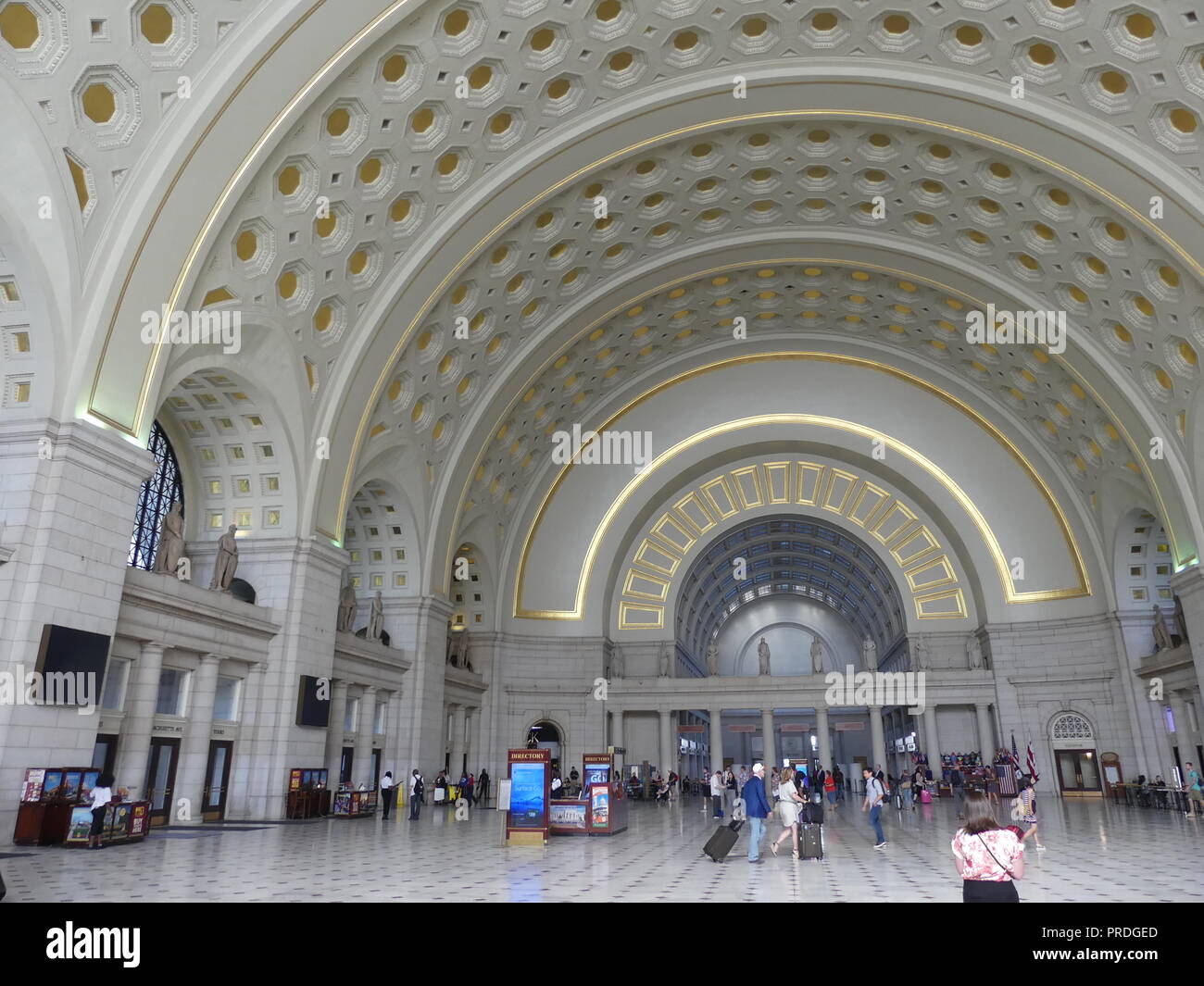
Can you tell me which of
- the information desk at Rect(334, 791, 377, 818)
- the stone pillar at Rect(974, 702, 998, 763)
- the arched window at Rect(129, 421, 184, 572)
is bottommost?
the information desk at Rect(334, 791, 377, 818)

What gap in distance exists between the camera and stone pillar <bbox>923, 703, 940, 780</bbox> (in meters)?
30.0

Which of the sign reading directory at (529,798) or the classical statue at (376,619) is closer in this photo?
the sign reading directory at (529,798)

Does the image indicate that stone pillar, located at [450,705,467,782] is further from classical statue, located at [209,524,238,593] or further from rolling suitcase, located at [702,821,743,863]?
rolling suitcase, located at [702,821,743,863]

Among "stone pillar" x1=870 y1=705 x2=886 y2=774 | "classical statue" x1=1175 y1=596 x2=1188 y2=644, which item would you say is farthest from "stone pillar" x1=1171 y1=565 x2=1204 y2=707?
"stone pillar" x1=870 y1=705 x2=886 y2=774

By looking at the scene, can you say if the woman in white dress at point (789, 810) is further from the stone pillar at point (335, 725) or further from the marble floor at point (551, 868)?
the stone pillar at point (335, 725)

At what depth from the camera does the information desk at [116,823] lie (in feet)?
38.2

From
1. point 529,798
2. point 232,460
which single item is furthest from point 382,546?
point 529,798

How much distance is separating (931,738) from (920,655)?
3.05 meters

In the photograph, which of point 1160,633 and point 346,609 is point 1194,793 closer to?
point 1160,633

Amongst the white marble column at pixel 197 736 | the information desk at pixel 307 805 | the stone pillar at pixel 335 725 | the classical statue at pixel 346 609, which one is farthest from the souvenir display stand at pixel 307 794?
the classical statue at pixel 346 609

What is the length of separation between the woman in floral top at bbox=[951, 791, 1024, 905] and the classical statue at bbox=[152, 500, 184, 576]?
1567 cm

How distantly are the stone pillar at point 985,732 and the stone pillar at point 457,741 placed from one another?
1809 centimetres

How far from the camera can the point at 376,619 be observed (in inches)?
949

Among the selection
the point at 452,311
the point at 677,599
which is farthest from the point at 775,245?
the point at 677,599
